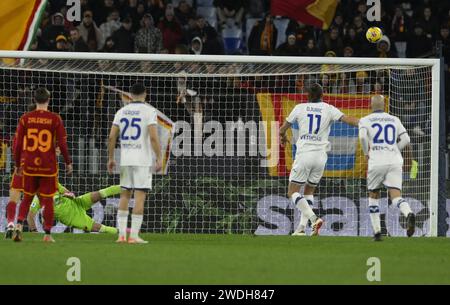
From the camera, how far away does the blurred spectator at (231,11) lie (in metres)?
28.0

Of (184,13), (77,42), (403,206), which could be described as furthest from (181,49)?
(403,206)

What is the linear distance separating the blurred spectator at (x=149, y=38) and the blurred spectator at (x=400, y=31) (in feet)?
17.0

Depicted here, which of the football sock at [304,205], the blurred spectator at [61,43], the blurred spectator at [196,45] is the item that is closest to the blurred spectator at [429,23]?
the blurred spectator at [196,45]

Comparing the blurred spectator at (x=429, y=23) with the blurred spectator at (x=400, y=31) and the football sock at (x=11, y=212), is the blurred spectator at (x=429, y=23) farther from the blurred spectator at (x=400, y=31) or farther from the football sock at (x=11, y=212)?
the football sock at (x=11, y=212)

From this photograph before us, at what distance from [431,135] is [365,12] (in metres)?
7.19

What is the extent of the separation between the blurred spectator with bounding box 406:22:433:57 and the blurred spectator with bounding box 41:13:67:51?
286 inches

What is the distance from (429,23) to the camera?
1065 inches

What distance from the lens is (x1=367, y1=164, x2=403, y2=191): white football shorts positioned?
17.8 metres

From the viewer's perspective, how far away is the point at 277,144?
70.0 ft

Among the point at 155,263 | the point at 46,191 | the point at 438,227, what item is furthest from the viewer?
the point at 438,227

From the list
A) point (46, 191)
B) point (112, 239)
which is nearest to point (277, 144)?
point (112, 239)

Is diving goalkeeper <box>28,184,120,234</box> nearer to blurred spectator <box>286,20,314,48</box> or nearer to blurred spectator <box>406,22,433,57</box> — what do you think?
blurred spectator <box>286,20,314,48</box>

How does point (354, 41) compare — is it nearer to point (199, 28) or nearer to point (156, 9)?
point (199, 28)

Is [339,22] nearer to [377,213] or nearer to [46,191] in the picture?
[377,213]
